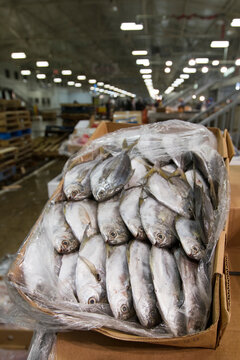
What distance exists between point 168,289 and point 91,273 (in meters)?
0.27

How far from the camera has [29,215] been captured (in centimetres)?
423

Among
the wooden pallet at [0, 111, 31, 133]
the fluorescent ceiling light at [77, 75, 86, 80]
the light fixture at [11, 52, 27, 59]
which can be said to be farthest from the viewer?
the fluorescent ceiling light at [77, 75, 86, 80]

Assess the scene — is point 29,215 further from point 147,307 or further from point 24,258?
point 147,307

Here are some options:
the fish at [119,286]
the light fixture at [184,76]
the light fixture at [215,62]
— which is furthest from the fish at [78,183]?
the light fixture at [184,76]

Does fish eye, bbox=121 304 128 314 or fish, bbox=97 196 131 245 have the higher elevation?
fish, bbox=97 196 131 245

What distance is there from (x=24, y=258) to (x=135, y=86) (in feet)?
70.9

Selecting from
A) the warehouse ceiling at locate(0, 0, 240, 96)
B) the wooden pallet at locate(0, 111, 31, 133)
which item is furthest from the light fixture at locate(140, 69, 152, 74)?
the wooden pallet at locate(0, 111, 31, 133)

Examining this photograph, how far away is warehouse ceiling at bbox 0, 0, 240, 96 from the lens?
30.0ft

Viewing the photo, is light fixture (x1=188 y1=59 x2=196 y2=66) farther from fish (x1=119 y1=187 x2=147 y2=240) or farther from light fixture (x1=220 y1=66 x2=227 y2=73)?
fish (x1=119 y1=187 x2=147 y2=240)

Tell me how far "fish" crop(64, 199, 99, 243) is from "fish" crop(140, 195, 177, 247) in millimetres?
225

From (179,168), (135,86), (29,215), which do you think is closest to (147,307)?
(179,168)

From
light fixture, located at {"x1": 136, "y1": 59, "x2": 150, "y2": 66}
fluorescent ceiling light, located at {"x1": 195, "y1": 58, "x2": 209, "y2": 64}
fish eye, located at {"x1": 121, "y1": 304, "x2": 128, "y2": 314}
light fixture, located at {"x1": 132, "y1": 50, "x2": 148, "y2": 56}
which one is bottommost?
fish eye, located at {"x1": 121, "y1": 304, "x2": 128, "y2": 314}

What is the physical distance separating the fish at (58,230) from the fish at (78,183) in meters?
0.08

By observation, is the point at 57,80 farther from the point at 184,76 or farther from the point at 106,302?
the point at 106,302
